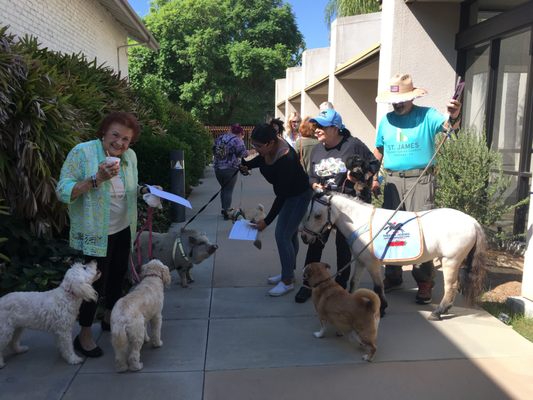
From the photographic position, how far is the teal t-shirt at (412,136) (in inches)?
175

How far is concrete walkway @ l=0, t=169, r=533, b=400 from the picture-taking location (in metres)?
3.18

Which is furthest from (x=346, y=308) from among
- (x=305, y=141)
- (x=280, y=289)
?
(x=305, y=141)

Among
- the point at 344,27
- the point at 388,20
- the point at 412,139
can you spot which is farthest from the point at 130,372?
the point at 344,27

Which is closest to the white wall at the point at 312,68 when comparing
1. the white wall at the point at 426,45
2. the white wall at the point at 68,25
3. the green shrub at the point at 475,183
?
the white wall at the point at 68,25

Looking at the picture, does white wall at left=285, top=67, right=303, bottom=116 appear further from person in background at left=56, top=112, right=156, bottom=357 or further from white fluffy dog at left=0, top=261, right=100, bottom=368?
white fluffy dog at left=0, top=261, right=100, bottom=368

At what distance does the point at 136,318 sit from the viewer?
3271mm

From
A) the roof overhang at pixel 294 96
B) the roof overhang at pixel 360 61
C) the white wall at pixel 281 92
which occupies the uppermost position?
the white wall at pixel 281 92

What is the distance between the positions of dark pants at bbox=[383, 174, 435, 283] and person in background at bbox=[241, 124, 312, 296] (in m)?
0.86

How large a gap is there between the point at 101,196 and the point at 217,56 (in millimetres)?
31851

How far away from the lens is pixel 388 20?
801 centimetres

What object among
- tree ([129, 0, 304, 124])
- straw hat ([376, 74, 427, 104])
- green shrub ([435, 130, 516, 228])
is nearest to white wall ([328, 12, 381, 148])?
green shrub ([435, 130, 516, 228])

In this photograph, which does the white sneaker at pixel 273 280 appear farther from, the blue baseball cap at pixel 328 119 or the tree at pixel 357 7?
the tree at pixel 357 7

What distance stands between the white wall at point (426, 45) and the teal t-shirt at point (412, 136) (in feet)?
11.1

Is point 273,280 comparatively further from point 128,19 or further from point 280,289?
point 128,19
